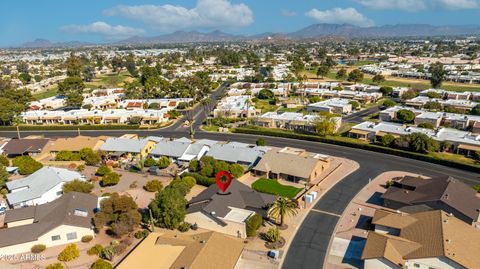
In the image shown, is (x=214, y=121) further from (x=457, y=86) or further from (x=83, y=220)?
(x=457, y=86)

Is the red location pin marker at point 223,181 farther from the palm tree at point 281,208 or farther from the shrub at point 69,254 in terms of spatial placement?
the shrub at point 69,254

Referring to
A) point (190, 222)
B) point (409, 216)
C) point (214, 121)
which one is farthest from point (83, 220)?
point (214, 121)

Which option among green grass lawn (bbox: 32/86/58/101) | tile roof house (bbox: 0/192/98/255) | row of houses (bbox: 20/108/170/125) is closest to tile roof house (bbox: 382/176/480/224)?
tile roof house (bbox: 0/192/98/255)

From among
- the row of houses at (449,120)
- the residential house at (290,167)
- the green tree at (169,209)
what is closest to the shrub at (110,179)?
the green tree at (169,209)

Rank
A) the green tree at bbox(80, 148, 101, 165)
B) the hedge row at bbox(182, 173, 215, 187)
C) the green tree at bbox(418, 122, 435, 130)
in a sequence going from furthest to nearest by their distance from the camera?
the green tree at bbox(418, 122, 435, 130)
the green tree at bbox(80, 148, 101, 165)
the hedge row at bbox(182, 173, 215, 187)

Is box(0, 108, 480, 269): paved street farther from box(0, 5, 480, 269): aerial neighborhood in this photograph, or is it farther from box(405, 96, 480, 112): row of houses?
box(405, 96, 480, 112): row of houses

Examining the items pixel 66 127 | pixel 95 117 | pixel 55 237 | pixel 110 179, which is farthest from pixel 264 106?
pixel 55 237

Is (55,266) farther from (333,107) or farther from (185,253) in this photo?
(333,107)
